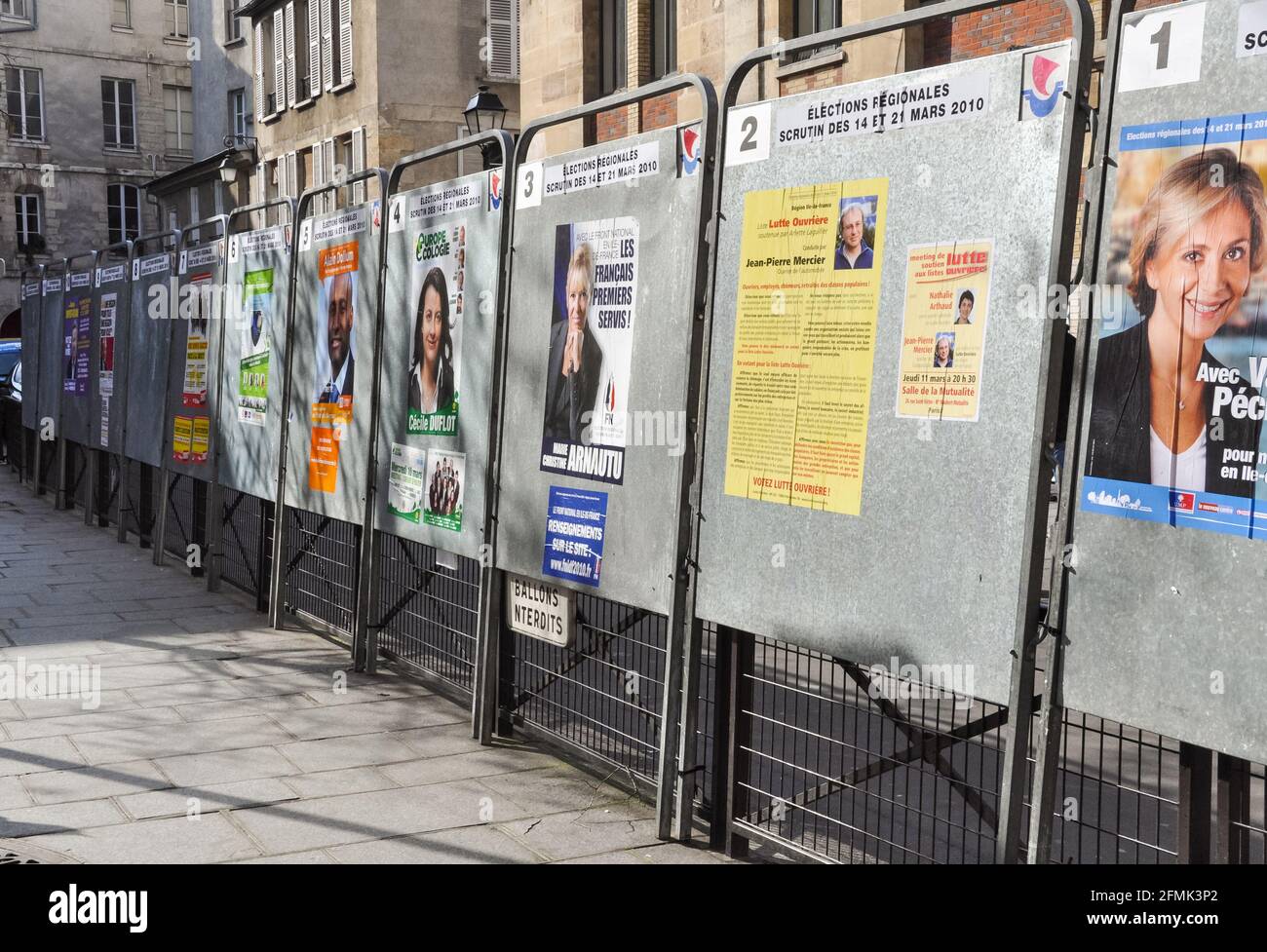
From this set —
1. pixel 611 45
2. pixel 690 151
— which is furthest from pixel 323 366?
pixel 611 45

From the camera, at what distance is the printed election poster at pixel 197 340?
12.0m

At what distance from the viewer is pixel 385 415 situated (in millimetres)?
8102

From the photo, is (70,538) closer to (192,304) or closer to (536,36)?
(192,304)

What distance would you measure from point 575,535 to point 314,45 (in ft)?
113

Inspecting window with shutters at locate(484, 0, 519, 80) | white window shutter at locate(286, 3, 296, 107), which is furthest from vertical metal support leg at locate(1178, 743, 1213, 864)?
white window shutter at locate(286, 3, 296, 107)

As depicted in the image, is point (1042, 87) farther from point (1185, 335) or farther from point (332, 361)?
point (332, 361)

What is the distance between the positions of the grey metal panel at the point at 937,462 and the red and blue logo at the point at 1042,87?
0.04 metres

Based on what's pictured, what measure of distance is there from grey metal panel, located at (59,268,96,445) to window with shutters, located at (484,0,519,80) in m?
18.4

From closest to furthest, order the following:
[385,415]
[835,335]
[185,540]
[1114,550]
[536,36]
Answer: [1114,550] → [835,335] → [385,415] → [185,540] → [536,36]

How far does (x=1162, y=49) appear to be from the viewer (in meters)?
3.50

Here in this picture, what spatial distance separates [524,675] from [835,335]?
3048 mm

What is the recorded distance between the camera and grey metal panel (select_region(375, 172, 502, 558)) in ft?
22.7

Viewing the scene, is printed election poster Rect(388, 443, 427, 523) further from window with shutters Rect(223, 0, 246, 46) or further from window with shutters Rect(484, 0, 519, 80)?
window with shutters Rect(223, 0, 246, 46)
